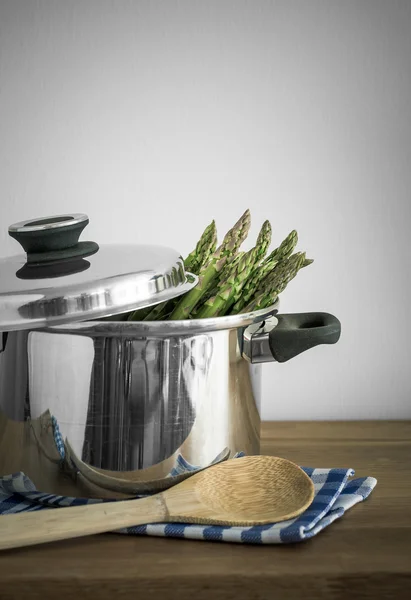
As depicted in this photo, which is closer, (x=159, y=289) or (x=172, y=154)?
(x=159, y=289)

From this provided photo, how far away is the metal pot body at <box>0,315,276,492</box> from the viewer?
632 millimetres

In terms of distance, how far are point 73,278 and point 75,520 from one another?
20 centimetres

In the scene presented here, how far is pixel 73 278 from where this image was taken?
0.61m

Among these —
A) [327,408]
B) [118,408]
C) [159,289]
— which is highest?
[159,289]

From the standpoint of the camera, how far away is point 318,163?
37.7 inches

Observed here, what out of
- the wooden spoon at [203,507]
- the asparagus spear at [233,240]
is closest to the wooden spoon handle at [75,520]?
the wooden spoon at [203,507]

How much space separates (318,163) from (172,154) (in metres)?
0.19

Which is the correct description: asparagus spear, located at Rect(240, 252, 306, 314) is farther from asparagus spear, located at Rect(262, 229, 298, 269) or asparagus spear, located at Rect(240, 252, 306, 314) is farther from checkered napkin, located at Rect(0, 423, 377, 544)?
checkered napkin, located at Rect(0, 423, 377, 544)

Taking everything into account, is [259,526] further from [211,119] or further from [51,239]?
[211,119]

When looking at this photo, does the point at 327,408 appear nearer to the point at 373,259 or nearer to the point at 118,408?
the point at 373,259

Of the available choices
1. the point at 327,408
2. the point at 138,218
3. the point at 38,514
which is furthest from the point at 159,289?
the point at 327,408

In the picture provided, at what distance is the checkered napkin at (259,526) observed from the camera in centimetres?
61

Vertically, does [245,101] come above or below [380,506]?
above

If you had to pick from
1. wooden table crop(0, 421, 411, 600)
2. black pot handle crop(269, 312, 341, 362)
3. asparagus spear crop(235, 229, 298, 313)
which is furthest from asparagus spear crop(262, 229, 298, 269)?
wooden table crop(0, 421, 411, 600)
